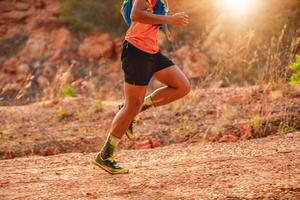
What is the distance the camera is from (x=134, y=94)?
473 centimetres

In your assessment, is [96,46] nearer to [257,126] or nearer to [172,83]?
[257,126]

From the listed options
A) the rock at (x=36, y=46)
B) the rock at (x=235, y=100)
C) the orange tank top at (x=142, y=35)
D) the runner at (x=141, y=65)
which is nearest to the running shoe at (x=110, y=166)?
the runner at (x=141, y=65)

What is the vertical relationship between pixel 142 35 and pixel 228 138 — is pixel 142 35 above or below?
above

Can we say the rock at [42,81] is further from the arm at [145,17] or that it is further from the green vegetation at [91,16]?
the arm at [145,17]

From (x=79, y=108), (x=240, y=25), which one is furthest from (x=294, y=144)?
(x=240, y=25)

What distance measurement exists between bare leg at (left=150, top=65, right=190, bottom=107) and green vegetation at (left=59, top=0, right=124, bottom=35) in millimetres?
9280

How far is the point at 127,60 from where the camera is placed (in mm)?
4699

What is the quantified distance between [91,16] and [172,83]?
393 inches

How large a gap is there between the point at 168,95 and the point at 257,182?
42.9 inches

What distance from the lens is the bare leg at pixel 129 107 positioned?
4.71 metres

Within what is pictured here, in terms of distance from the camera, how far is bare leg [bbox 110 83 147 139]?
4.71m

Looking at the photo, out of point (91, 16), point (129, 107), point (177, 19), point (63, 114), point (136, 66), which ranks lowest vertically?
point (63, 114)

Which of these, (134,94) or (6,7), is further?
(6,7)

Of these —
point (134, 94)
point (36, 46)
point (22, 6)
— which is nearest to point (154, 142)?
point (134, 94)
